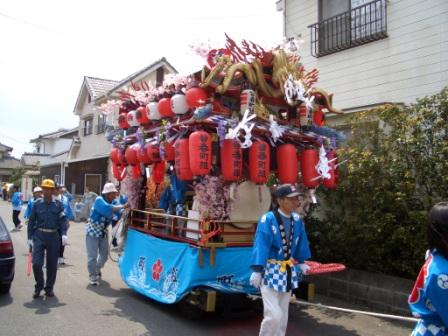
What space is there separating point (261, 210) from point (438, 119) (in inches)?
112

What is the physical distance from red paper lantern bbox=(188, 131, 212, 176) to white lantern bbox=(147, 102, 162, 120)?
1638 millimetres

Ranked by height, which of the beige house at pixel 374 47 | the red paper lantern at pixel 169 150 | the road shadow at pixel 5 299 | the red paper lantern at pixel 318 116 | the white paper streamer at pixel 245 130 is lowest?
the road shadow at pixel 5 299

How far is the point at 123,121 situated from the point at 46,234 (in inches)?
96.7

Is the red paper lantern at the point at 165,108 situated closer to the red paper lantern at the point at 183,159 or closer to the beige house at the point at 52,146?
the red paper lantern at the point at 183,159

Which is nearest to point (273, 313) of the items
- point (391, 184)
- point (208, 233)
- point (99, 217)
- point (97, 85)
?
point (208, 233)

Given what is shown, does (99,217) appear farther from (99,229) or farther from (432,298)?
(432,298)

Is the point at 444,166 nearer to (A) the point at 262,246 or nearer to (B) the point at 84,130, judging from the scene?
(A) the point at 262,246

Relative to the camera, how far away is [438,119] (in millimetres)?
6109

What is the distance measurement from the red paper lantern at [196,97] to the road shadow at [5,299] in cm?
398

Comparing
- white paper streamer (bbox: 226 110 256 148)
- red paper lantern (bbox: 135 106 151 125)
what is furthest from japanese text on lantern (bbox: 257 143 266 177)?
red paper lantern (bbox: 135 106 151 125)

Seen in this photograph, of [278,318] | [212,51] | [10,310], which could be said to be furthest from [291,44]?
[10,310]

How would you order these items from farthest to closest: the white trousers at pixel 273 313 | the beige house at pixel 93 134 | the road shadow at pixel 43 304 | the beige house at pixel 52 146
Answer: the beige house at pixel 52 146
the beige house at pixel 93 134
the road shadow at pixel 43 304
the white trousers at pixel 273 313

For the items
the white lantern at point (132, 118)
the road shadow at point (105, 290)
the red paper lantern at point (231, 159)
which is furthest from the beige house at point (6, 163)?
the red paper lantern at point (231, 159)

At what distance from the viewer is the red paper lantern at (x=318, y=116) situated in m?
6.70
